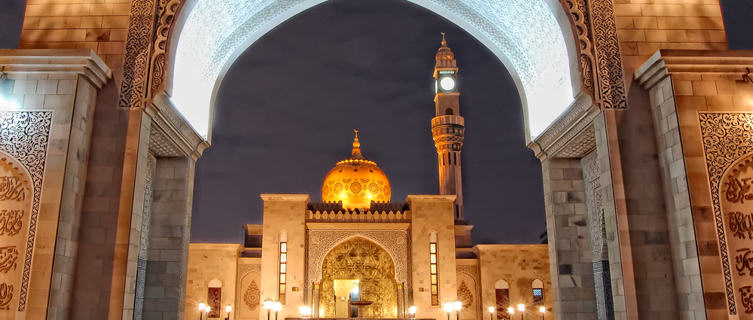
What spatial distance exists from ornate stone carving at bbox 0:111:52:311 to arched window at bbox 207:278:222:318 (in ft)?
34.4

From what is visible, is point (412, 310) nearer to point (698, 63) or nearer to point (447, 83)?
point (698, 63)

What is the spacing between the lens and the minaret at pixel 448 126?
75.6 feet

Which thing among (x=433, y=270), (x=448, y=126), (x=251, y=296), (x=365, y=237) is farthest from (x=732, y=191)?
(x=448, y=126)

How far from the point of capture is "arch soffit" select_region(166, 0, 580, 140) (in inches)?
247

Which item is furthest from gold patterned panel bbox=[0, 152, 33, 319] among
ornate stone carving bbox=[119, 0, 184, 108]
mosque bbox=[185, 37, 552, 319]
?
mosque bbox=[185, 37, 552, 319]

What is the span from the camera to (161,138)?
614cm

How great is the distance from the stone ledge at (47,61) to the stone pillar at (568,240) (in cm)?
518

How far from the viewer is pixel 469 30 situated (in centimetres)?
773

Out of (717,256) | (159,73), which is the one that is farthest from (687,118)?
(159,73)

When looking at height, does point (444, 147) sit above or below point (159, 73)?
above

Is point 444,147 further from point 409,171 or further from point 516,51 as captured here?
point 516,51

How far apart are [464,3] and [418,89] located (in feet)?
63.9

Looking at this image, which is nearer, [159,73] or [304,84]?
[159,73]

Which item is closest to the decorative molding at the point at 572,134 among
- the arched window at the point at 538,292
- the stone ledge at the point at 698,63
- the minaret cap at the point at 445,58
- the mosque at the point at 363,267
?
the stone ledge at the point at 698,63
